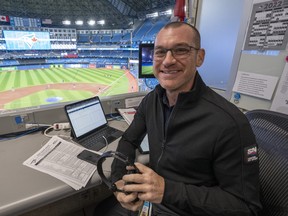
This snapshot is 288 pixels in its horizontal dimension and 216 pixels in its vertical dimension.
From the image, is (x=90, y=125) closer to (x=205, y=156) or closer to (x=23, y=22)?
(x=205, y=156)

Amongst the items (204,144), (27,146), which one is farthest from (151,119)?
(27,146)

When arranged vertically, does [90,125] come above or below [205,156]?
below

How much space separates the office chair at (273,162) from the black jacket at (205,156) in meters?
0.06

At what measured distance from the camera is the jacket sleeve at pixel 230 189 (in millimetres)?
649

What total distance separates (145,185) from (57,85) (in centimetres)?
1167

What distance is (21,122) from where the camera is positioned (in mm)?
1482

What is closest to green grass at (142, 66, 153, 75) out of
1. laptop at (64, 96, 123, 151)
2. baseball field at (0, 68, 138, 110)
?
laptop at (64, 96, 123, 151)

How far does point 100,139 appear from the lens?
56.4 inches

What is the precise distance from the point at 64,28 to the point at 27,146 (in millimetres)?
5695

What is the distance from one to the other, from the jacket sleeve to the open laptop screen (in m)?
0.99

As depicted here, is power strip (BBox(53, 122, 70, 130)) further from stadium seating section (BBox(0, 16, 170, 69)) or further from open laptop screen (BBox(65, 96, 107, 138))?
stadium seating section (BBox(0, 16, 170, 69))

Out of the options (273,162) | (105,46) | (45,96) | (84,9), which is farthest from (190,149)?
(105,46)

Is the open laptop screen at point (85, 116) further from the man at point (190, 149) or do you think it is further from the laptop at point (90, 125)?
the man at point (190, 149)

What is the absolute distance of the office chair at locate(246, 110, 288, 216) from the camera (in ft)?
2.04
